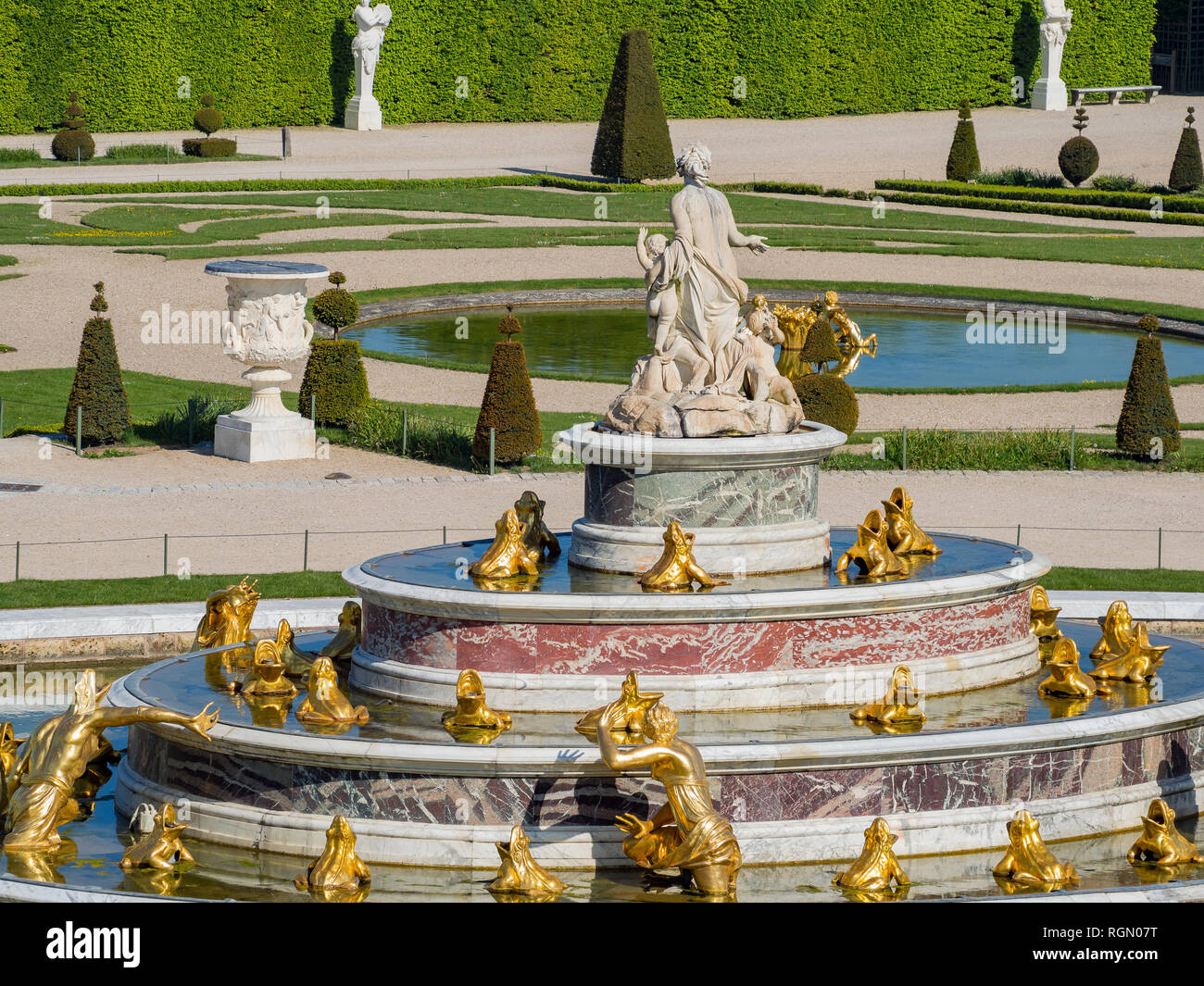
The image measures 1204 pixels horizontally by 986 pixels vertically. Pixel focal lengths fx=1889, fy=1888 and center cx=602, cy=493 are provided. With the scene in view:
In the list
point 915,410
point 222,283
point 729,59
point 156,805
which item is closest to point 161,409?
point 222,283

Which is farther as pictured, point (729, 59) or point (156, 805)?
point (729, 59)

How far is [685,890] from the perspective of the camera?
10.8m

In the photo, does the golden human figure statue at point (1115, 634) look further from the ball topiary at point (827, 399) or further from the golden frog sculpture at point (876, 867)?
the ball topiary at point (827, 399)

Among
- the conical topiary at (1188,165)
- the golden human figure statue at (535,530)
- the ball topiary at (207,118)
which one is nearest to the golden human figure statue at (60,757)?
the golden human figure statue at (535,530)

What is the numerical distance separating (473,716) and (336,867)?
171cm

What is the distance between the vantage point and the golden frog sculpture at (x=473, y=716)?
1206 cm

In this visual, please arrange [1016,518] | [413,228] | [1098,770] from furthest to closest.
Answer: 1. [413,228]
2. [1016,518]
3. [1098,770]

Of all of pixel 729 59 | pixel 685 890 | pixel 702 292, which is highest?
pixel 729 59

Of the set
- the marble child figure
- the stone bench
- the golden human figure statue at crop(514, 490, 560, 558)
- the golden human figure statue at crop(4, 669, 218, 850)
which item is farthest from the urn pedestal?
the stone bench

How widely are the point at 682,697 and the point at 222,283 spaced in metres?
23.2

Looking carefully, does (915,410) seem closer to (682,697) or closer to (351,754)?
(682,697)

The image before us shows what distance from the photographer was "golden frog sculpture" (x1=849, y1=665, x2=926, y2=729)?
1220 cm

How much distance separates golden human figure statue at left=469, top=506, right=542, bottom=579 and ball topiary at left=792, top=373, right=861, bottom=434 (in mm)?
10578

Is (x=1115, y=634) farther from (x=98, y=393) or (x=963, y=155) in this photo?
(x=963, y=155)
